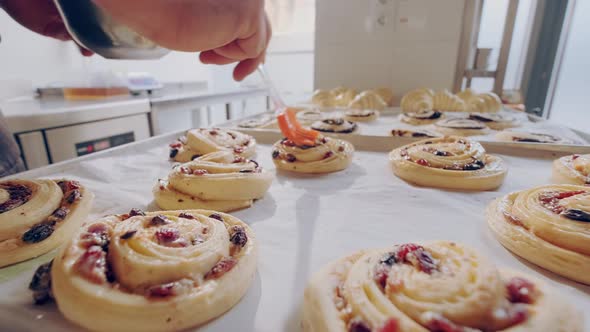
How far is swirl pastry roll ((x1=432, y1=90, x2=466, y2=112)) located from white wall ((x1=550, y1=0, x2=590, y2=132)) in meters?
1.17

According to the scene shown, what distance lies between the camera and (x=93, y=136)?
2.42 meters

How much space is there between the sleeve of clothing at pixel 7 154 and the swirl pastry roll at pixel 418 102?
319 cm

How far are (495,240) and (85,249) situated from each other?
1.29 meters

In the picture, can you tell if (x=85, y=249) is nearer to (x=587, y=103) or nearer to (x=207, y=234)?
(x=207, y=234)

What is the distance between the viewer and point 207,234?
3.26 ft

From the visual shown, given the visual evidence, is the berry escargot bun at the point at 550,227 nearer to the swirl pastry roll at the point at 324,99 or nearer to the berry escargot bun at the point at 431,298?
the berry escargot bun at the point at 431,298

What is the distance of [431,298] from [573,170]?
1.32 m

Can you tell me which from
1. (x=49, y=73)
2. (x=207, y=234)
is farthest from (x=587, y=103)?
(x=49, y=73)

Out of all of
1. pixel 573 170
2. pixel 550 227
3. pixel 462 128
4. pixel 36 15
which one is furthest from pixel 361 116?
pixel 36 15

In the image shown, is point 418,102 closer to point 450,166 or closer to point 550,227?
point 450,166

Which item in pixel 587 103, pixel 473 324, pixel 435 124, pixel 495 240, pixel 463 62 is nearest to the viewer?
pixel 473 324

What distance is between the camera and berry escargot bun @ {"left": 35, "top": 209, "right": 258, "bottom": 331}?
0.76 m

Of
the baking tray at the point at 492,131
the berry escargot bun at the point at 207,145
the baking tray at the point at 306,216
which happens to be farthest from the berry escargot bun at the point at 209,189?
the baking tray at the point at 492,131

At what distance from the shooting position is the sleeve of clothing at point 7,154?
1.57 metres
